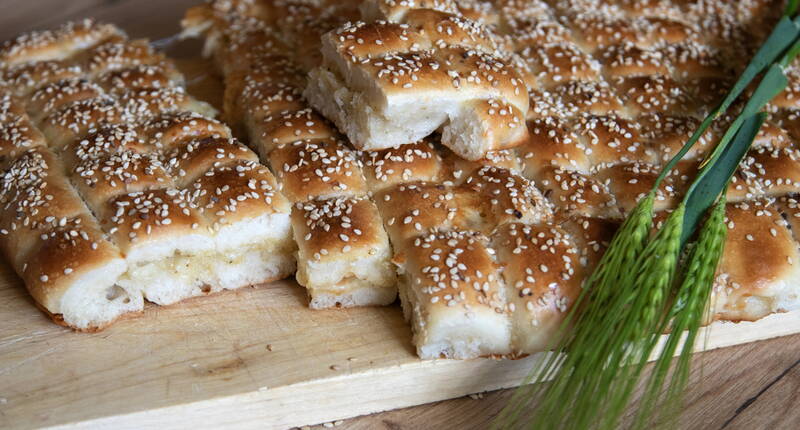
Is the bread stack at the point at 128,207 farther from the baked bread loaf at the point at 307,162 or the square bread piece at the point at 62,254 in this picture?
the baked bread loaf at the point at 307,162

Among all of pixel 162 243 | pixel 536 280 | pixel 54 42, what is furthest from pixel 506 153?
pixel 54 42

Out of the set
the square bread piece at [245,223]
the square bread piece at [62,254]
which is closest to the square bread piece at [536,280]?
the square bread piece at [245,223]

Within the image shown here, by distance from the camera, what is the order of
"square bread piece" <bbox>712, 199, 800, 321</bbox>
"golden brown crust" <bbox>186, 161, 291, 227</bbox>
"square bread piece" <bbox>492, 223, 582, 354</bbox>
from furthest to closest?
"golden brown crust" <bbox>186, 161, 291, 227</bbox>
"square bread piece" <bbox>712, 199, 800, 321</bbox>
"square bread piece" <bbox>492, 223, 582, 354</bbox>

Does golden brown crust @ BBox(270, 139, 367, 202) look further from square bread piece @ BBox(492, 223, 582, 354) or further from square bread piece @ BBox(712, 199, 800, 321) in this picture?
square bread piece @ BBox(712, 199, 800, 321)

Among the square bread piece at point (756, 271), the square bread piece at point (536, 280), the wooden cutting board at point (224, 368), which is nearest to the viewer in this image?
the wooden cutting board at point (224, 368)

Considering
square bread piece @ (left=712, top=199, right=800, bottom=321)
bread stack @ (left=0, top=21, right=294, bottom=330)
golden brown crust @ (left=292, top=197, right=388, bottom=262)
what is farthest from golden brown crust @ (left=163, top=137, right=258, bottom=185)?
square bread piece @ (left=712, top=199, right=800, bottom=321)

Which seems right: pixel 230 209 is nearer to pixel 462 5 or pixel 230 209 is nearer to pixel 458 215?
pixel 458 215
